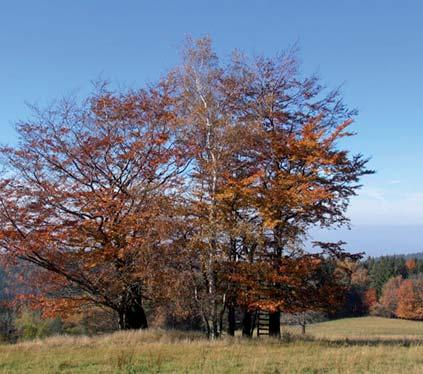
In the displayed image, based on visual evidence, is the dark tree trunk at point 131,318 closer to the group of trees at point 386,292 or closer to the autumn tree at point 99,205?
the autumn tree at point 99,205

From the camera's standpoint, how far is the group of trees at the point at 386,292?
91.8 meters

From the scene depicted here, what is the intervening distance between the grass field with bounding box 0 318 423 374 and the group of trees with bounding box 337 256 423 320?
70332 mm

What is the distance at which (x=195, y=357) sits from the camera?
1088 cm

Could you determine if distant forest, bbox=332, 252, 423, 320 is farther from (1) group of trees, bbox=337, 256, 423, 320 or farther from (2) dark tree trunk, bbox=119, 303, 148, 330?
(2) dark tree trunk, bbox=119, 303, 148, 330

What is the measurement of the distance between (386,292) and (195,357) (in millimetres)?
99427

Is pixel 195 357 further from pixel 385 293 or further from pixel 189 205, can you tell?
pixel 385 293

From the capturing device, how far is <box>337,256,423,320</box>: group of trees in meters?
91.8

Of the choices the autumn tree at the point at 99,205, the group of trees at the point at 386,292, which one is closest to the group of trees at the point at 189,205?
the autumn tree at the point at 99,205

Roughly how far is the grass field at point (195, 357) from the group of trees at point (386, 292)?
231ft

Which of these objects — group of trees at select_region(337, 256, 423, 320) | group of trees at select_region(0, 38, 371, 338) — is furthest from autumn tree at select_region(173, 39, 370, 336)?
group of trees at select_region(337, 256, 423, 320)

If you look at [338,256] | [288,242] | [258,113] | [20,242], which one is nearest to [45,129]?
[20,242]

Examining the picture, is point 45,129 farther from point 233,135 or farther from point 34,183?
point 233,135

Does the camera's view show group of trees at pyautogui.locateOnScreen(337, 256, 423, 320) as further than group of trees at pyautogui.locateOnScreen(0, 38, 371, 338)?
Yes

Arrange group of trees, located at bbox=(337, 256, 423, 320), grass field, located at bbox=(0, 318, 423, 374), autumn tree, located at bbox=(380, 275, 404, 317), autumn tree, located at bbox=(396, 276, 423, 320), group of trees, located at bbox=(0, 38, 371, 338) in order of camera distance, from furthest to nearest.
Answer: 1. autumn tree, located at bbox=(380, 275, 404, 317)
2. group of trees, located at bbox=(337, 256, 423, 320)
3. autumn tree, located at bbox=(396, 276, 423, 320)
4. group of trees, located at bbox=(0, 38, 371, 338)
5. grass field, located at bbox=(0, 318, 423, 374)
